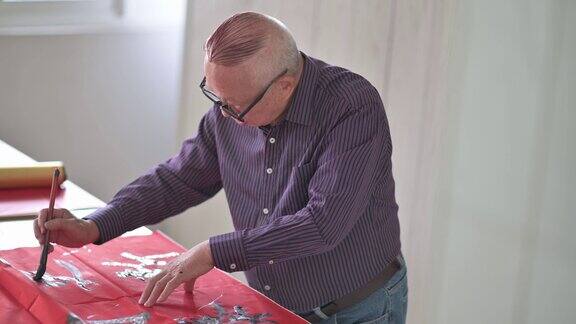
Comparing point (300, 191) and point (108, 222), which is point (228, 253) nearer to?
point (300, 191)

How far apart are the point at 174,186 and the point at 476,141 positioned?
53.2 inches

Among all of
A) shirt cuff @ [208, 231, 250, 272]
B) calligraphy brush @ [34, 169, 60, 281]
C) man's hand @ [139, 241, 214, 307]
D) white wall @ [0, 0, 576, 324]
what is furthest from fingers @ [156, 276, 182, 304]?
white wall @ [0, 0, 576, 324]

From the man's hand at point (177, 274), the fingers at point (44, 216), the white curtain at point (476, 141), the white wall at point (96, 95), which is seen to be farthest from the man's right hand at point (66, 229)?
the white wall at point (96, 95)

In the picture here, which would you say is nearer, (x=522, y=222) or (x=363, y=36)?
(x=522, y=222)

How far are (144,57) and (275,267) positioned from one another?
2.92 meters

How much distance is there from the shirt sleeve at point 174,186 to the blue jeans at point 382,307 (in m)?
0.57

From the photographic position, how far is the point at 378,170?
254cm

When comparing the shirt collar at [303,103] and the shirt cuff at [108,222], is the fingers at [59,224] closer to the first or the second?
the shirt cuff at [108,222]

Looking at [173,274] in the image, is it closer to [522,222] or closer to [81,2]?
[522,222]

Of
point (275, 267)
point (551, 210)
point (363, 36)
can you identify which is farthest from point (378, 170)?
point (363, 36)

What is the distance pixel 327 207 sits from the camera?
2352mm

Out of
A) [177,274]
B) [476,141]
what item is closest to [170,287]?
[177,274]

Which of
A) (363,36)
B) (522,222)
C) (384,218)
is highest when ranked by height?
(363,36)

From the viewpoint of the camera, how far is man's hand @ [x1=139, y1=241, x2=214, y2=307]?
2295 mm
